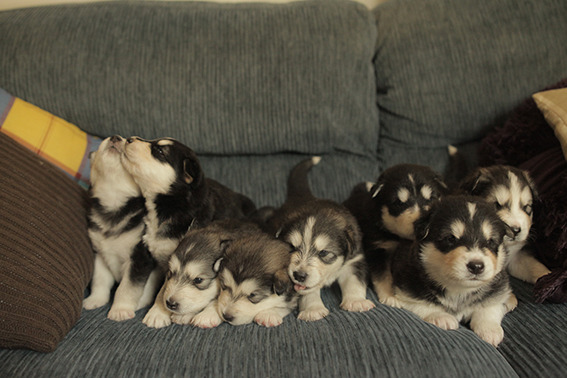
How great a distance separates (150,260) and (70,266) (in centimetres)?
44

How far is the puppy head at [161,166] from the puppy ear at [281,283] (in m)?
0.79

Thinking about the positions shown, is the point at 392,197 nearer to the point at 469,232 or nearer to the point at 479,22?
the point at 469,232

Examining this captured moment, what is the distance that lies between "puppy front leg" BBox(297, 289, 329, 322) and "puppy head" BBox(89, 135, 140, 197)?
126 cm

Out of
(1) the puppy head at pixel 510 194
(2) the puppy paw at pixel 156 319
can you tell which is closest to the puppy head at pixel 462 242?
(1) the puppy head at pixel 510 194

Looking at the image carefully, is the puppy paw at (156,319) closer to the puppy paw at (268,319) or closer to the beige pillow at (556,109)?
the puppy paw at (268,319)

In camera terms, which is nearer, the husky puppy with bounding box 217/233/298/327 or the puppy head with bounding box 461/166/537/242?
the husky puppy with bounding box 217/233/298/327

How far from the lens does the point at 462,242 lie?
2.19 m

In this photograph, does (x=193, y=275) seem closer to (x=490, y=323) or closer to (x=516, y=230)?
(x=490, y=323)

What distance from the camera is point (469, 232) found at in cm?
218

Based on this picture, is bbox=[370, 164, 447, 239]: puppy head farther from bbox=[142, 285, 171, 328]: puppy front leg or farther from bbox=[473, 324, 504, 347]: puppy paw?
bbox=[142, 285, 171, 328]: puppy front leg

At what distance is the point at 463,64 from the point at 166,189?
96.2 inches

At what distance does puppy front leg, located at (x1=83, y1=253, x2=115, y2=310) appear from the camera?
106 inches

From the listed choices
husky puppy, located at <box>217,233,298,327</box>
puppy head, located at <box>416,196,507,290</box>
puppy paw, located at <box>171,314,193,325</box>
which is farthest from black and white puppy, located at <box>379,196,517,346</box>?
puppy paw, located at <box>171,314,193,325</box>

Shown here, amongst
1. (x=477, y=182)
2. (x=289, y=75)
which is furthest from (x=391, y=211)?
(x=289, y=75)
